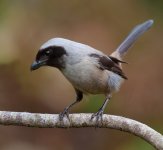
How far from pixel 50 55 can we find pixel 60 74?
3.97 metres

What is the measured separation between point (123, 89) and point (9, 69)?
80.5 inches

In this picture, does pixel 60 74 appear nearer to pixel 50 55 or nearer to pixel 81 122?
pixel 50 55

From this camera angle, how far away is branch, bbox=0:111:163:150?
627 centimetres

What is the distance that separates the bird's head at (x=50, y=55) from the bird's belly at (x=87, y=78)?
14 centimetres

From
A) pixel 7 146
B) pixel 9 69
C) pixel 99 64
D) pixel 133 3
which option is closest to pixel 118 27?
pixel 133 3

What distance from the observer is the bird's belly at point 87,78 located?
733cm

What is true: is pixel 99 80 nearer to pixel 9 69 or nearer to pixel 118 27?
pixel 9 69

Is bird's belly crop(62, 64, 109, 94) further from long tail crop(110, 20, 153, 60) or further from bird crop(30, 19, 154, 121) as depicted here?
long tail crop(110, 20, 153, 60)

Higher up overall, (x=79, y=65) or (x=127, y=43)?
(x=79, y=65)

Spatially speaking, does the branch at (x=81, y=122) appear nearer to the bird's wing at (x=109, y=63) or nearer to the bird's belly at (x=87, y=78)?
the bird's belly at (x=87, y=78)

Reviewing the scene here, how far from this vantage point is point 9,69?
11.7m

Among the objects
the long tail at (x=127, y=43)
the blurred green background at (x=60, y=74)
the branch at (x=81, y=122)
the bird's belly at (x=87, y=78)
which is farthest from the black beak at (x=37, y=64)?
the blurred green background at (x=60, y=74)

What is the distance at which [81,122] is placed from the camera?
21.8 feet

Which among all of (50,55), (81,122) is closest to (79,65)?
(50,55)
